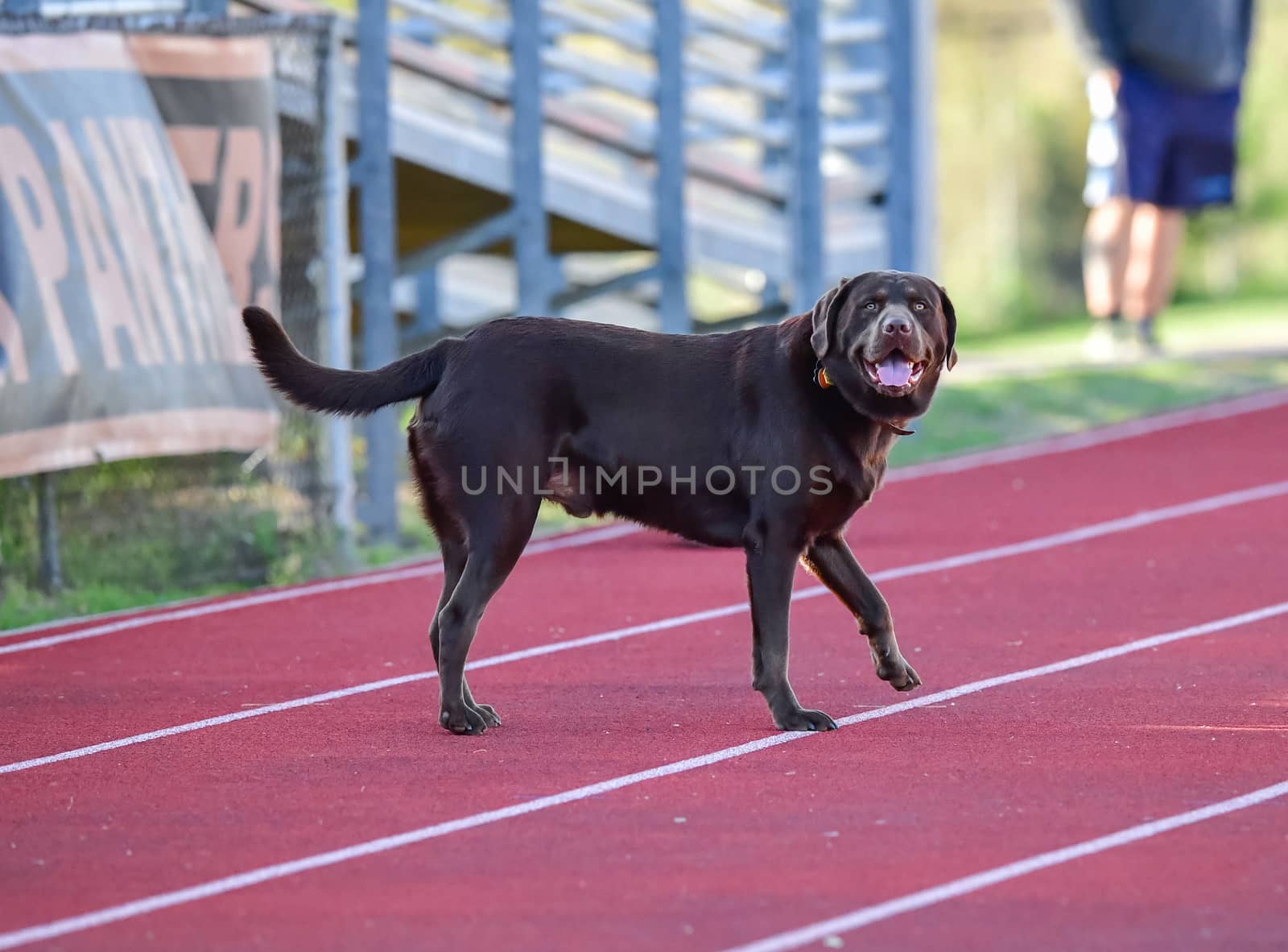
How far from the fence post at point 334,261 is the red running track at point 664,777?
3.22 ft

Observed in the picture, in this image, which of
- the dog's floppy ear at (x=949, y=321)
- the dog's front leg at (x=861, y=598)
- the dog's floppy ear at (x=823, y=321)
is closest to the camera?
the dog's floppy ear at (x=823, y=321)

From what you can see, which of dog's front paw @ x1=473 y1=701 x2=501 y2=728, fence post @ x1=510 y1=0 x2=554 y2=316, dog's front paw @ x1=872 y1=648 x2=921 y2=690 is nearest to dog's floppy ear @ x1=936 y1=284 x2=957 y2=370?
dog's front paw @ x1=872 y1=648 x2=921 y2=690

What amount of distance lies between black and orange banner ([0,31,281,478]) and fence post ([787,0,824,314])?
4852 mm

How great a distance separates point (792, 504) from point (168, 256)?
13.9ft

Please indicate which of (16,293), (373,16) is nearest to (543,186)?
(373,16)

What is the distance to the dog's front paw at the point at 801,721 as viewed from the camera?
20.4 feet

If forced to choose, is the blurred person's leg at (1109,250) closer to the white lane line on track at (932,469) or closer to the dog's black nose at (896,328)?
the white lane line on track at (932,469)

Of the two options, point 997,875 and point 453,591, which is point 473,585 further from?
point 997,875

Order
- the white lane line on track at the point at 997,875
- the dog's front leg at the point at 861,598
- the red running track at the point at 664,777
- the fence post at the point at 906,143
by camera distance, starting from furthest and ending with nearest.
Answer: the fence post at the point at 906,143 → the dog's front leg at the point at 861,598 → the red running track at the point at 664,777 → the white lane line on track at the point at 997,875

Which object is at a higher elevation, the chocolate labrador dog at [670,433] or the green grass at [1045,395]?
the chocolate labrador dog at [670,433]

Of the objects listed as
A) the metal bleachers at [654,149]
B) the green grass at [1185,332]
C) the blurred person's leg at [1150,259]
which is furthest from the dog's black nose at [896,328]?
the green grass at [1185,332]

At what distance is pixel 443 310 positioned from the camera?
57.7 ft

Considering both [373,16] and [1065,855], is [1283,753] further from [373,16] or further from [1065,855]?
[373,16]

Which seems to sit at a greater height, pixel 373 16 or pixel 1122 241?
pixel 373 16
